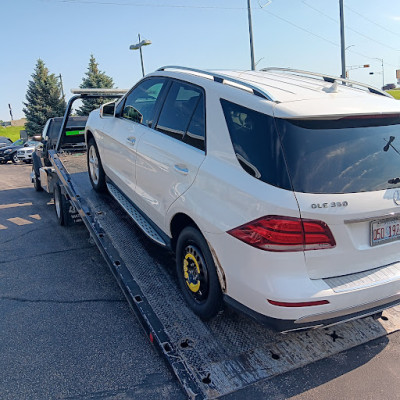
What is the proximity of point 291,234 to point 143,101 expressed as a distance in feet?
8.34

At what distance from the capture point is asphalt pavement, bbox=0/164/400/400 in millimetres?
2590

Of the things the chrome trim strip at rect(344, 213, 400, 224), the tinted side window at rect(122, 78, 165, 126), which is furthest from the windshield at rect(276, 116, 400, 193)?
the tinted side window at rect(122, 78, 165, 126)

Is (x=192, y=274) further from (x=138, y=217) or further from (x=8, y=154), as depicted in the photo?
(x=8, y=154)

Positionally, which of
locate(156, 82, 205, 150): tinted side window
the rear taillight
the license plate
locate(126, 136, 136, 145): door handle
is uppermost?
locate(156, 82, 205, 150): tinted side window

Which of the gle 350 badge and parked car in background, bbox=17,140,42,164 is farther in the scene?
parked car in background, bbox=17,140,42,164

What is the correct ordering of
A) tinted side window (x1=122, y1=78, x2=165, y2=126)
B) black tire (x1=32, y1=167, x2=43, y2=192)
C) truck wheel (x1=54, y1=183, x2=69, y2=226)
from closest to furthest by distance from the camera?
tinted side window (x1=122, y1=78, x2=165, y2=126), truck wheel (x1=54, y1=183, x2=69, y2=226), black tire (x1=32, y1=167, x2=43, y2=192)

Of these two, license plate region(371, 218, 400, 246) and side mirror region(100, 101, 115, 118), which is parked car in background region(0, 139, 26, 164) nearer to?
side mirror region(100, 101, 115, 118)

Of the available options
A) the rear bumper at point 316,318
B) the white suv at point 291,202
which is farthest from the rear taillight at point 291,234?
the rear bumper at point 316,318

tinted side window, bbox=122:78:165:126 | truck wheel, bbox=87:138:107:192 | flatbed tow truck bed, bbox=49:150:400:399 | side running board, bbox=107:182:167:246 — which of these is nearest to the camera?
flatbed tow truck bed, bbox=49:150:400:399

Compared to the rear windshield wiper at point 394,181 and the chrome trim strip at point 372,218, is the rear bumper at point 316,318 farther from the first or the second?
the rear windshield wiper at point 394,181

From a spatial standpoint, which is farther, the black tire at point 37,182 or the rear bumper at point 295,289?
the black tire at point 37,182

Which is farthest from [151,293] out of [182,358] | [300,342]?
[300,342]

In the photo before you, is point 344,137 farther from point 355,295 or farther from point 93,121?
point 93,121

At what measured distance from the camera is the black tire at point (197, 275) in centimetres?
281
